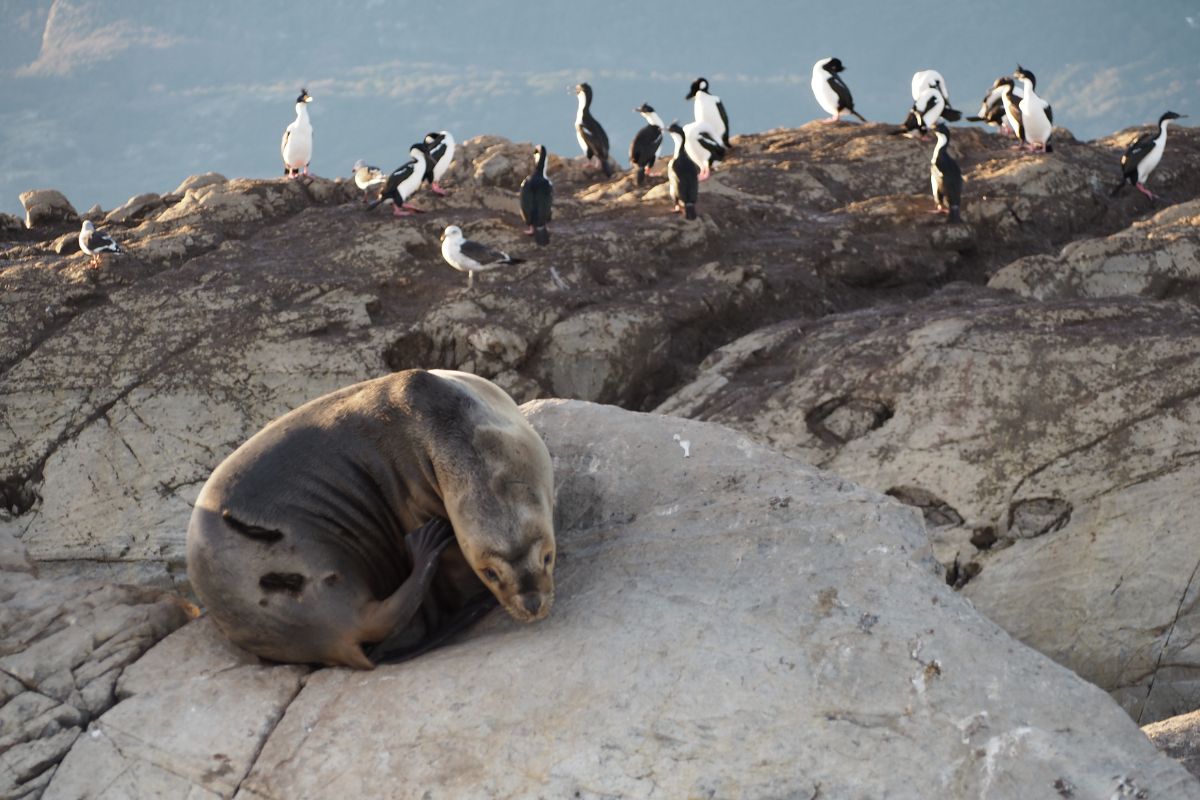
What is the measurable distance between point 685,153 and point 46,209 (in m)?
7.50

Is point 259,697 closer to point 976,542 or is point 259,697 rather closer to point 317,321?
point 976,542

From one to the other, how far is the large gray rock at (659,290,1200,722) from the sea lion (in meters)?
5.04

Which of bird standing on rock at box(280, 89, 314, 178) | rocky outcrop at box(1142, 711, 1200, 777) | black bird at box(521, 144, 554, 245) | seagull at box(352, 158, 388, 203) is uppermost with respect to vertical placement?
bird standing on rock at box(280, 89, 314, 178)

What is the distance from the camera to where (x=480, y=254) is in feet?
47.8

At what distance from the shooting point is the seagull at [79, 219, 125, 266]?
48.3 feet

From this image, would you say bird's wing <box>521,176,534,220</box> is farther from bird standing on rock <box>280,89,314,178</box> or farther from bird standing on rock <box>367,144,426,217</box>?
bird standing on rock <box>280,89,314,178</box>

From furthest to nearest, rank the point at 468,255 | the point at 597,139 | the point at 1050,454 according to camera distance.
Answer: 1. the point at 597,139
2. the point at 468,255
3. the point at 1050,454

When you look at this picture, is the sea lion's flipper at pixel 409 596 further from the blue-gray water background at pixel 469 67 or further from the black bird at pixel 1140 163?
the blue-gray water background at pixel 469 67

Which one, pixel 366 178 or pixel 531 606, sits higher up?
pixel 366 178

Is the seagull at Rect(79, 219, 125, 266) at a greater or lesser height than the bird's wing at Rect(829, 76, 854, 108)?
lesser

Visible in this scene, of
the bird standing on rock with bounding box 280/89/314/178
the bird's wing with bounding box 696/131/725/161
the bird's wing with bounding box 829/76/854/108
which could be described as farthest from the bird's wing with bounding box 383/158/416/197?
the bird's wing with bounding box 829/76/854/108

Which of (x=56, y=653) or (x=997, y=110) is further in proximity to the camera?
(x=997, y=110)

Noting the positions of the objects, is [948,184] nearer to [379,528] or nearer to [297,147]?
[297,147]

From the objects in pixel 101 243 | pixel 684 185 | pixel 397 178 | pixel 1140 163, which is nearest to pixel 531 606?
pixel 101 243
